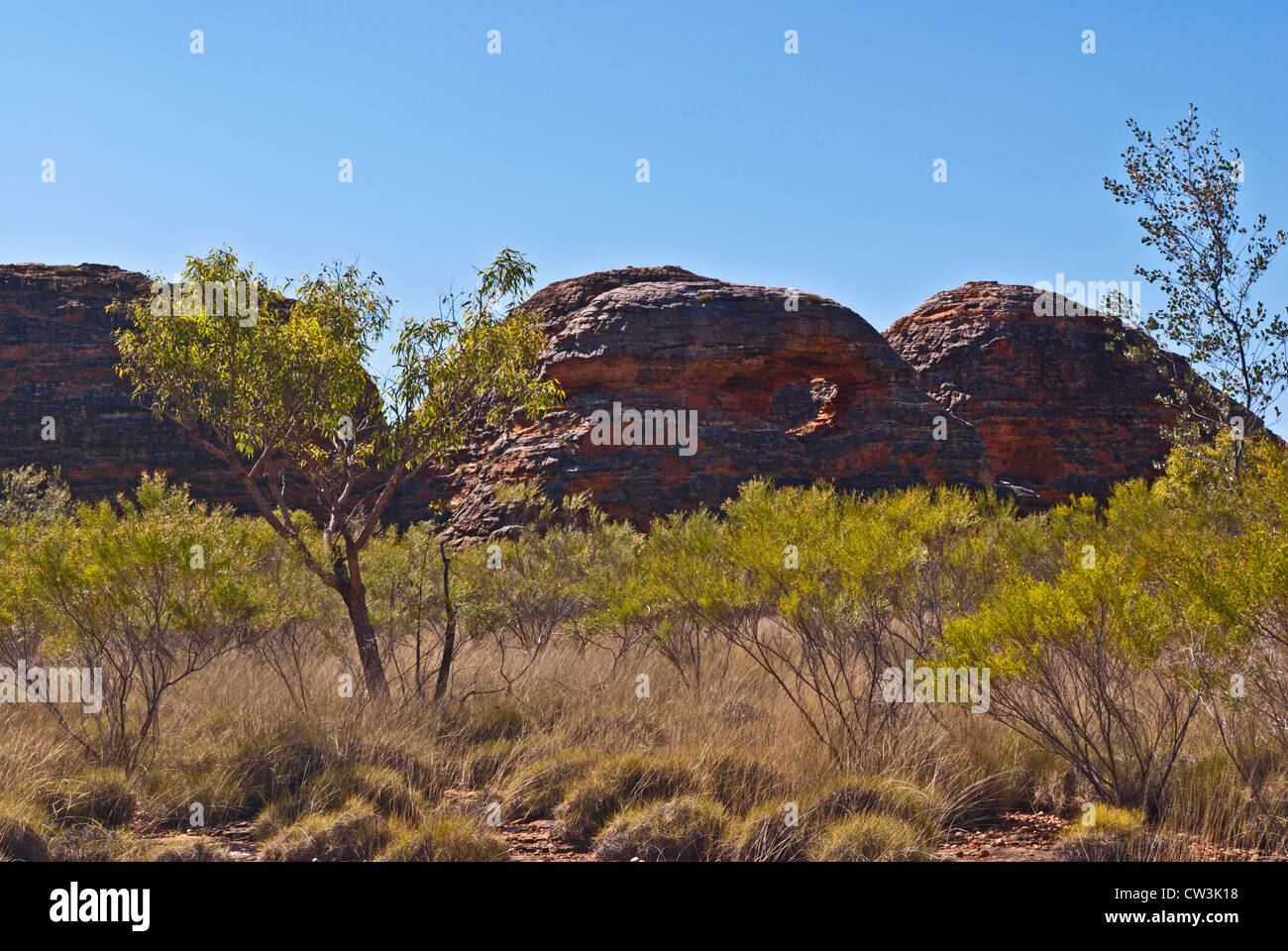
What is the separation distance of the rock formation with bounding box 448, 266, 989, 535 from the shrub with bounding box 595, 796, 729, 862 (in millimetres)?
24899

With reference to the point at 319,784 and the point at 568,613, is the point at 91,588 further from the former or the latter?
the point at 568,613

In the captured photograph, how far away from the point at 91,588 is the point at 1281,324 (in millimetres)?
16830

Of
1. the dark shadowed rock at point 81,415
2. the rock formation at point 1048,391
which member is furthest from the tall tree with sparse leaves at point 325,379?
the rock formation at point 1048,391

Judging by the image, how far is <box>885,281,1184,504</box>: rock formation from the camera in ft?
154

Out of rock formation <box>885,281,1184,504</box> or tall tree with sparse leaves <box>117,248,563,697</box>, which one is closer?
tall tree with sparse leaves <box>117,248,563,697</box>

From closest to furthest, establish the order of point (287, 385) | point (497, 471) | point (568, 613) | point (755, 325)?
point (287, 385) < point (568, 613) < point (497, 471) < point (755, 325)

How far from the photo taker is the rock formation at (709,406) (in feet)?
107

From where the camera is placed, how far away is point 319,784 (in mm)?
7051

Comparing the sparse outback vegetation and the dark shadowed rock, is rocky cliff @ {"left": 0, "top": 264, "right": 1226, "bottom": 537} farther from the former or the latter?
the sparse outback vegetation

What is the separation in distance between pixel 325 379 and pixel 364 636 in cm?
296

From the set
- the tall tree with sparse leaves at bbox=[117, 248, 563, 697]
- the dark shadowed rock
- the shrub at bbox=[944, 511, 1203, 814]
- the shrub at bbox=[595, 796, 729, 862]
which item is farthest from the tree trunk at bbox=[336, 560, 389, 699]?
the dark shadowed rock

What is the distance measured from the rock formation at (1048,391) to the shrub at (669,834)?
43.7 metres

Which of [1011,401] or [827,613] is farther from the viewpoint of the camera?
[1011,401]
